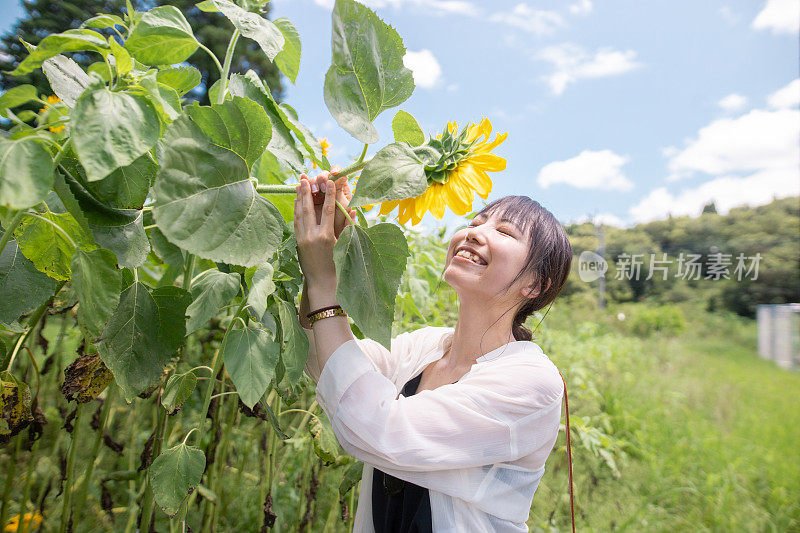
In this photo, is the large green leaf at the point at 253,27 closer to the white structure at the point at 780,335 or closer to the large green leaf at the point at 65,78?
the large green leaf at the point at 65,78

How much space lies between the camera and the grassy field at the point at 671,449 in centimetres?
197

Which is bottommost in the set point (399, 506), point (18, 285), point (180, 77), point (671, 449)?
point (671, 449)

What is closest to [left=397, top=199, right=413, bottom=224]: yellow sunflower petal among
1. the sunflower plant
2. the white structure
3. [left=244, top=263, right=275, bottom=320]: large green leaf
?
the sunflower plant

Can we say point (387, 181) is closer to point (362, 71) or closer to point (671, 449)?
point (362, 71)

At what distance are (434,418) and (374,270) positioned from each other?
226mm

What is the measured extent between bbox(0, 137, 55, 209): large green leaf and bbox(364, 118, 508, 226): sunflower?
219 millimetres

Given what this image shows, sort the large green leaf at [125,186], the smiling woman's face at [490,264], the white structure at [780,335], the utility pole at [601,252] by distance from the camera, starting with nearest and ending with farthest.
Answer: the large green leaf at [125,186]
the smiling woman's face at [490,264]
the white structure at [780,335]
the utility pole at [601,252]

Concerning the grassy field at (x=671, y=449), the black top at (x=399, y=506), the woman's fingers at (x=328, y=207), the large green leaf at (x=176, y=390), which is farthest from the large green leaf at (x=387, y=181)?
the grassy field at (x=671, y=449)

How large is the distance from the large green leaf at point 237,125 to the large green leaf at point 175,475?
27 cm

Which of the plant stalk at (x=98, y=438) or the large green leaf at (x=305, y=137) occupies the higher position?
the large green leaf at (x=305, y=137)

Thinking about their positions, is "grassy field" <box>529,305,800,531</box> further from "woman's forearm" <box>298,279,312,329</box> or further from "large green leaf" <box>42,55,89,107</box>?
"large green leaf" <box>42,55,89,107</box>

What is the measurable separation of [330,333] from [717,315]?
28.6ft

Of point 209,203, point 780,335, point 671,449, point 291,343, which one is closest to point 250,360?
point 291,343

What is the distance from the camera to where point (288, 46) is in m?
0.54
